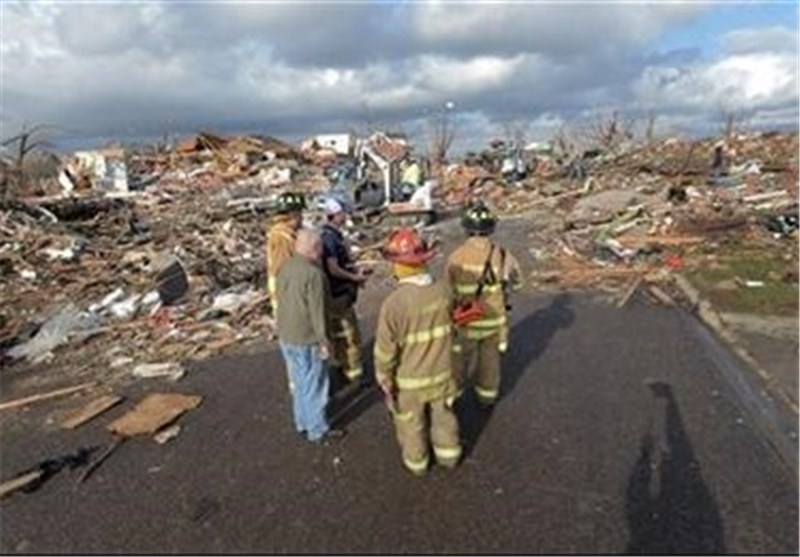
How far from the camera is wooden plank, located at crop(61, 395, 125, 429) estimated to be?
7746 millimetres

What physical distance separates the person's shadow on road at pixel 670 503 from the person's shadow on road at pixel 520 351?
4.32 feet

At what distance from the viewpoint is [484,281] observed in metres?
6.93

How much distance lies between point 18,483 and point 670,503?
470cm

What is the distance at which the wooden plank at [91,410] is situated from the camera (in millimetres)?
7746

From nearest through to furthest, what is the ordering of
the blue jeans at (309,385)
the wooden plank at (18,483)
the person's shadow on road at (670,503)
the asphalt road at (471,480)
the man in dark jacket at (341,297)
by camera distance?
the person's shadow on road at (670,503) → the asphalt road at (471,480) → the wooden plank at (18,483) → the blue jeans at (309,385) → the man in dark jacket at (341,297)

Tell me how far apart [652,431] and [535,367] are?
2.11 metres

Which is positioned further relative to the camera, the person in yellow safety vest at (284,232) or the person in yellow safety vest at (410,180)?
the person in yellow safety vest at (410,180)

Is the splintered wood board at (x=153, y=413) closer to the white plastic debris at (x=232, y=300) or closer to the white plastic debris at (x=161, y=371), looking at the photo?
the white plastic debris at (x=161, y=371)

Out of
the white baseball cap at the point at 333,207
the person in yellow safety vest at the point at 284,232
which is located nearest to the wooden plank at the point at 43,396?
the person in yellow safety vest at the point at 284,232

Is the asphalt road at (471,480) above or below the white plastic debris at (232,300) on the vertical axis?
above

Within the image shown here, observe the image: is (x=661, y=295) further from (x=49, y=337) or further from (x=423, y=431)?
(x=49, y=337)

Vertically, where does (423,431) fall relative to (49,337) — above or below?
above

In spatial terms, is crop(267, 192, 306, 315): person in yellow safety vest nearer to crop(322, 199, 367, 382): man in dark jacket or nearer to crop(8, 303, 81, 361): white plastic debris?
crop(322, 199, 367, 382): man in dark jacket

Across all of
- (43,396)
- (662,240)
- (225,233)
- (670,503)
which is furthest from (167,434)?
(225,233)
